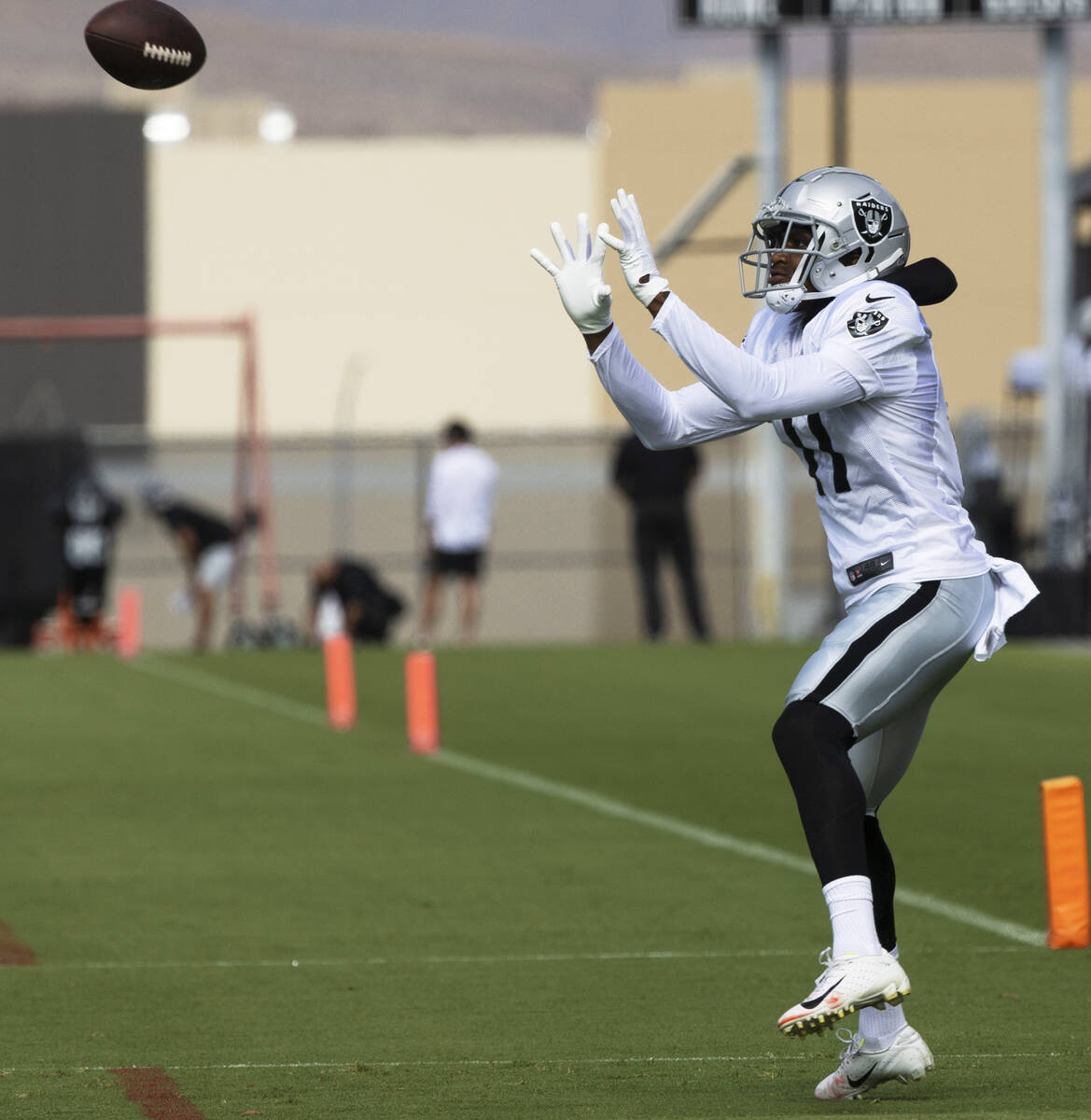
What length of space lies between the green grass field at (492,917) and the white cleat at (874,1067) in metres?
0.05

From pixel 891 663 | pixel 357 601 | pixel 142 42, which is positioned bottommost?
pixel 357 601

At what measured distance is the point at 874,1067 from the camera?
18.6ft

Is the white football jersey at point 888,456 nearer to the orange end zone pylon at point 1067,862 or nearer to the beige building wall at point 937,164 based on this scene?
the orange end zone pylon at point 1067,862

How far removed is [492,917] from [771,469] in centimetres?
1692

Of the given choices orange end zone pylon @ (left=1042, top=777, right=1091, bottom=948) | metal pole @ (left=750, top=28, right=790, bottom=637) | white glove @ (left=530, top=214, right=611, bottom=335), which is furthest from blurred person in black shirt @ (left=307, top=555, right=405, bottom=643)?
white glove @ (left=530, top=214, right=611, bottom=335)

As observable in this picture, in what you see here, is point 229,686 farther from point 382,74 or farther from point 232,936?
point 382,74

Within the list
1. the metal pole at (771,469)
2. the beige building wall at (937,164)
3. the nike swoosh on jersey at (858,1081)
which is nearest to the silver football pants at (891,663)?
the nike swoosh on jersey at (858,1081)

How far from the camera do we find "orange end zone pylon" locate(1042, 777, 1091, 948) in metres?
7.41

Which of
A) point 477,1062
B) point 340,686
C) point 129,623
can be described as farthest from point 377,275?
point 477,1062

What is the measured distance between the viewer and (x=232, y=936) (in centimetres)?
824

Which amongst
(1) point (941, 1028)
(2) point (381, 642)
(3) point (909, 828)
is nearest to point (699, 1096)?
(1) point (941, 1028)

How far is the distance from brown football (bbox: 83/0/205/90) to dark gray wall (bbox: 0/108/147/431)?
1814 inches

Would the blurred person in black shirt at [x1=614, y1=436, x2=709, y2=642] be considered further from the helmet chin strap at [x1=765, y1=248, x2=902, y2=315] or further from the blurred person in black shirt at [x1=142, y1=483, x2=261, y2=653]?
the helmet chin strap at [x1=765, y1=248, x2=902, y2=315]

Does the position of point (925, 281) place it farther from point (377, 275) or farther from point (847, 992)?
point (377, 275)
